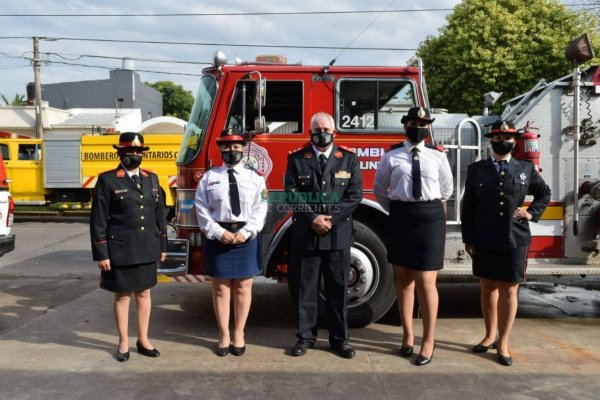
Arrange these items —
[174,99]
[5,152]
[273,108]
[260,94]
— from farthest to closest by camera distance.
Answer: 1. [174,99]
2. [5,152]
3. [273,108]
4. [260,94]

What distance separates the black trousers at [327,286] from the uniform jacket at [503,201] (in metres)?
1.12

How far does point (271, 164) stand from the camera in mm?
4875

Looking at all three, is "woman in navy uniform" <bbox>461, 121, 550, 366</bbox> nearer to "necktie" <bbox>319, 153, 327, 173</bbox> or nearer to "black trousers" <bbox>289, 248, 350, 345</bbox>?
"black trousers" <bbox>289, 248, 350, 345</bbox>

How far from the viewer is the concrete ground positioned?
12.1 feet

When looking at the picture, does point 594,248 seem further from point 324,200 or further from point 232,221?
point 232,221

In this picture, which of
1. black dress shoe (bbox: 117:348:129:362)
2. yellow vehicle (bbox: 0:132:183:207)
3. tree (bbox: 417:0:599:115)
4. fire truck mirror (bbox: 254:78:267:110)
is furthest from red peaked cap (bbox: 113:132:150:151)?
tree (bbox: 417:0:599:115)

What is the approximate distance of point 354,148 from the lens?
16.2 ft

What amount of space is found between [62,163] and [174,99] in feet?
131

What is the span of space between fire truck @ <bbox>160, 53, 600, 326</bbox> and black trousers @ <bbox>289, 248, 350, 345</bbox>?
518 mm

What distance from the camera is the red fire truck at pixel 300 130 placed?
483 cm

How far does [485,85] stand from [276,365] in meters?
16.0

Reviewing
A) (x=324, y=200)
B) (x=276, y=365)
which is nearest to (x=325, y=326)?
(x=276, y=365)

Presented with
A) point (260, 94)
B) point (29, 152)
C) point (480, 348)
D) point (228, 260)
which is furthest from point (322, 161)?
point (29, 152)

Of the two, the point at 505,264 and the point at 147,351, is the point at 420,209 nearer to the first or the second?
the point at 505,264
